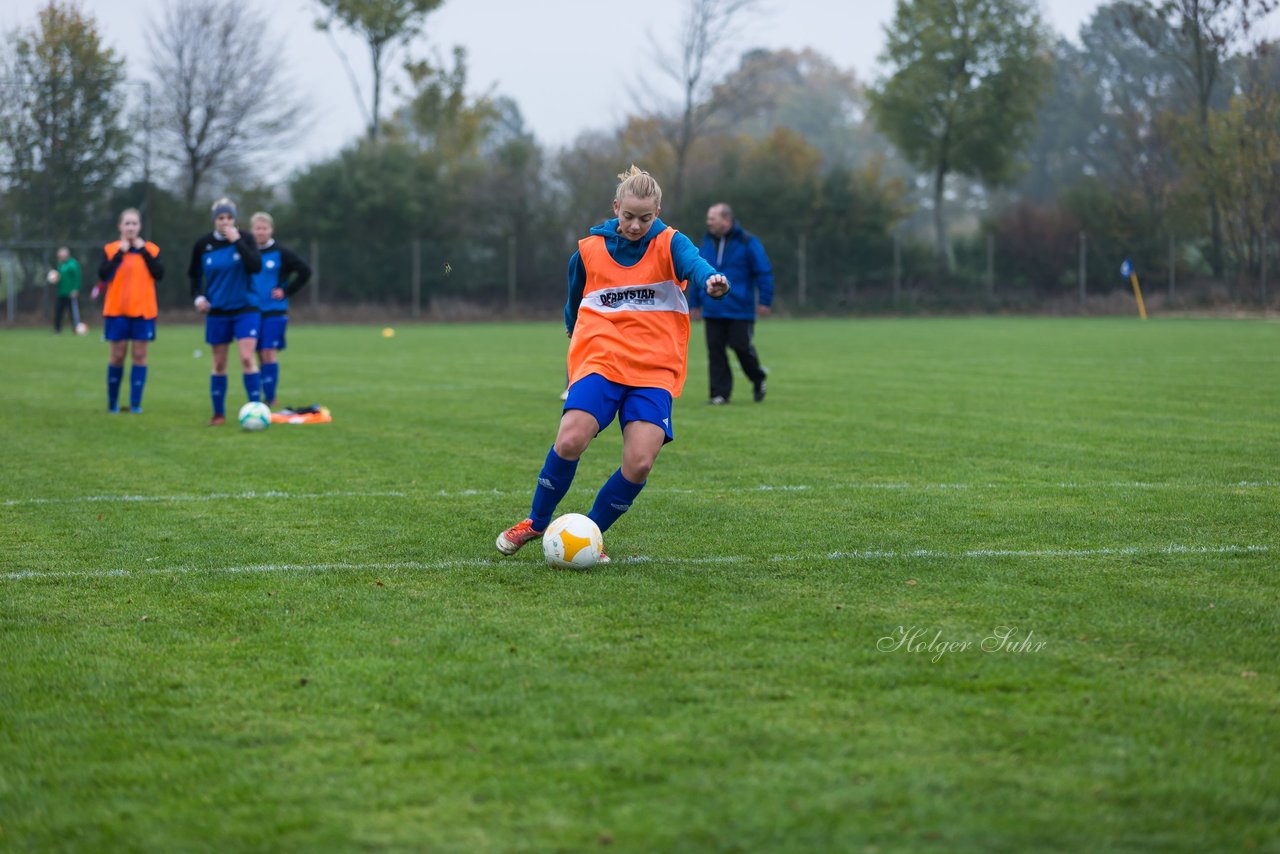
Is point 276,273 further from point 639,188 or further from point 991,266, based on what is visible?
point 991,266

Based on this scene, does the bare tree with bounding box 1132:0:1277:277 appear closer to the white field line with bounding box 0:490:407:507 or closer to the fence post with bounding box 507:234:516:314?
the fence post with bounding box 507:234:516:314

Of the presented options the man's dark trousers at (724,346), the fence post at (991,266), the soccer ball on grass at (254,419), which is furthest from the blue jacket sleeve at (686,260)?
the fence post at (991,266)

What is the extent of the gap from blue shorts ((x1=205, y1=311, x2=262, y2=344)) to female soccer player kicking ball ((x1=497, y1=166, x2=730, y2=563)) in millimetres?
6788

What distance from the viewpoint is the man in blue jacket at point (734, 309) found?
1387 cm

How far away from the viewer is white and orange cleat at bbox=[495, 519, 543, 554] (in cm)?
617

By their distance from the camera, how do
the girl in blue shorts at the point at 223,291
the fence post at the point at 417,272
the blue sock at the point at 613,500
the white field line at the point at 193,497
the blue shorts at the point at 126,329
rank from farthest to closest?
the fence post at the point at 417,272 → the blue shorts at the point at 126,329 → the girl in blue shorts at the point at 223,291 → the white field line at the point at 193,497 → the blue sock at the point at 613,500

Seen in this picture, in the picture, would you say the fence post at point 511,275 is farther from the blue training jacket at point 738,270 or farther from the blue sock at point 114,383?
the blue sock at point 114,383

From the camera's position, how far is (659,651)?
4.46 metres

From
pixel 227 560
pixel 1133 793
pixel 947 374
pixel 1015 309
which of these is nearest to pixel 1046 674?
pixel 1133 793

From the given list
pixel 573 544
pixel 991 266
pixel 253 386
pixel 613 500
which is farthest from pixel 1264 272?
pixel 573 544

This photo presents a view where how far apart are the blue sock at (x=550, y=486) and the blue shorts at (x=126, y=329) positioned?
8.05 metres

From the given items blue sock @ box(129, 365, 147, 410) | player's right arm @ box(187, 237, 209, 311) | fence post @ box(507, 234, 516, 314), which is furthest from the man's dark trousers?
→ fence post @ box(507, 234, 516, 314)

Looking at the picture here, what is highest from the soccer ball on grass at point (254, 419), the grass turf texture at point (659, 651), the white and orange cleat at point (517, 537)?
the soccer ball on grass at point (254, 419)

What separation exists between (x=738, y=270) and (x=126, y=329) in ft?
19.8
